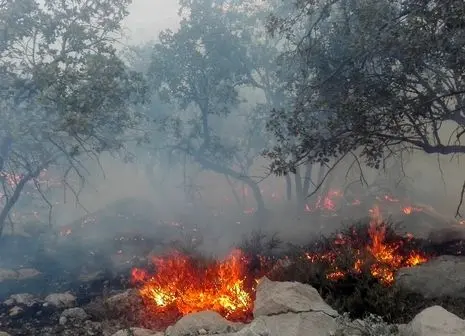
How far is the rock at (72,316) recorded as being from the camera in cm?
995

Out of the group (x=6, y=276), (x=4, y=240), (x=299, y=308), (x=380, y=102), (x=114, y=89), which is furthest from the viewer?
(x=4, y=240)

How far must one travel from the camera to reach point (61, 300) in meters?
11.9

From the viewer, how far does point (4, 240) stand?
21781 millimetres

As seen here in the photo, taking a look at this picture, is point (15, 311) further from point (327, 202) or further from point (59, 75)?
point (327, 202)

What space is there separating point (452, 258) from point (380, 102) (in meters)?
4.27

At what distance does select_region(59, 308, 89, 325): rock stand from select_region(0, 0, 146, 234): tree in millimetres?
4287

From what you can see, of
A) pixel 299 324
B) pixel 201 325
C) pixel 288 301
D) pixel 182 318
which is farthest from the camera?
pixel 182 318

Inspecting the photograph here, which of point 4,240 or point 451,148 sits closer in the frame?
point 451,148

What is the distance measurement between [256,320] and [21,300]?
374 inches

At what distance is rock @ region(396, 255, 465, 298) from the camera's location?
8.65 metres

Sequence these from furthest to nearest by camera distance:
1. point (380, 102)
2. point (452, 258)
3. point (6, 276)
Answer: point (6, 276)
point (452, 258)
point (380, 102)

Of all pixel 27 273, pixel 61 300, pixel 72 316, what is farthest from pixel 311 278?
pixel 27 273

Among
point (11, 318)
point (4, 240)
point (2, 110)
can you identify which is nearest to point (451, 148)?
point (11, 318)

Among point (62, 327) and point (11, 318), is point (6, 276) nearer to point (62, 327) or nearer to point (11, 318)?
point (11, 318)
